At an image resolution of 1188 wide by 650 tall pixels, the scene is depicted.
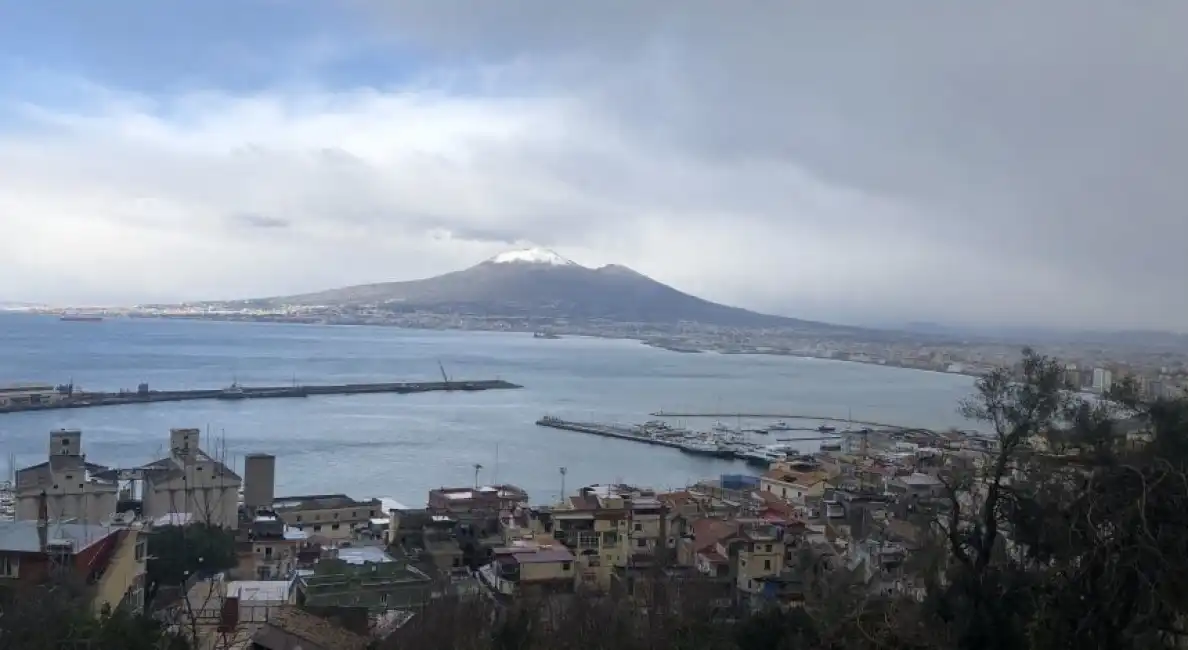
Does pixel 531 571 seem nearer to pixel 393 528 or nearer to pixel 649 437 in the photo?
pixel 393 528

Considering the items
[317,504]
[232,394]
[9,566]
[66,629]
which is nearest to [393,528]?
[317,504]

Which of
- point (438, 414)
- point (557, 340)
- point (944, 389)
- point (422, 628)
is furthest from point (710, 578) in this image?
point (557, 340)

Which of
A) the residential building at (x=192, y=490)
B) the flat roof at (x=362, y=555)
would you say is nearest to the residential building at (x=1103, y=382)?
the flat roof at (x=362, y=555)

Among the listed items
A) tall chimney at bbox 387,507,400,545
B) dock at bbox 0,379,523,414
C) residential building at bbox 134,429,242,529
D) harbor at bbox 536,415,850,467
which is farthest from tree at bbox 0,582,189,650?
dock at bbox 0,379,523,414

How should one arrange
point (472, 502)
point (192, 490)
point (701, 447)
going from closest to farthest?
point (192, 490) < point (472, 502) < point (701, 447)

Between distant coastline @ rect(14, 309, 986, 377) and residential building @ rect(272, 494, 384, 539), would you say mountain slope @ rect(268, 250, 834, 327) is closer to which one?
distant coastline @ rect(14, 309, 986, 377)

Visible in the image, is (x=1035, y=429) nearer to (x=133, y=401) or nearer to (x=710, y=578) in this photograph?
(x=710, y=578)

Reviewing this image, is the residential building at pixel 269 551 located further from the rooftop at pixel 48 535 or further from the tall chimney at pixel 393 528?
the rooftop at pixel 48 535
